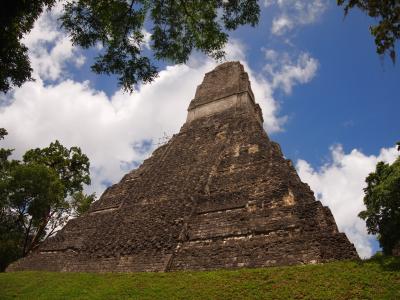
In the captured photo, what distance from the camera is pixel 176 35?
7.67 m

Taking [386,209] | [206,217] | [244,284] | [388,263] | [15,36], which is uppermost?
[386,209]

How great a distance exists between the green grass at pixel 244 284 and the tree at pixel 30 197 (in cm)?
796

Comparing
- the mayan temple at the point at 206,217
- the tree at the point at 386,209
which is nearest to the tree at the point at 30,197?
the mayan temple at the point at 206,217

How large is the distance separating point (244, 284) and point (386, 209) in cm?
1065

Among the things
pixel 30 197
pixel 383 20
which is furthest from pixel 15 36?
pixel 30 197

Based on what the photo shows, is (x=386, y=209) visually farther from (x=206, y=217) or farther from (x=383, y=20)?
(x=383, y=20)

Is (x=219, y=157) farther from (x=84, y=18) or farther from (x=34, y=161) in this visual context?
(x=34, y=161)

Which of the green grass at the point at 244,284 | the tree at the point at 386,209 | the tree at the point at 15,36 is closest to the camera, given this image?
the tree at the point at 15,36

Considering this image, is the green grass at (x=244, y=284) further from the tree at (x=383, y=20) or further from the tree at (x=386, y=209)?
the tree at (x=386, y=209)

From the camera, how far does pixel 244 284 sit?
25.1 ft

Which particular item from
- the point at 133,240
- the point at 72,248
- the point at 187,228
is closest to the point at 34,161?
the point at 72,248

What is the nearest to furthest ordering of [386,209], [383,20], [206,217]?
[383,20] < [206,217] < [386,209]

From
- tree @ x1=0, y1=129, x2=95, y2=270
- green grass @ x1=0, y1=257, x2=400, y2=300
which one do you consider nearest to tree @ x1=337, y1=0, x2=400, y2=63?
green grass @ x1=0, y1=257, x2=400, y2=300

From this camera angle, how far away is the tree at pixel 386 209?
14.3 m
